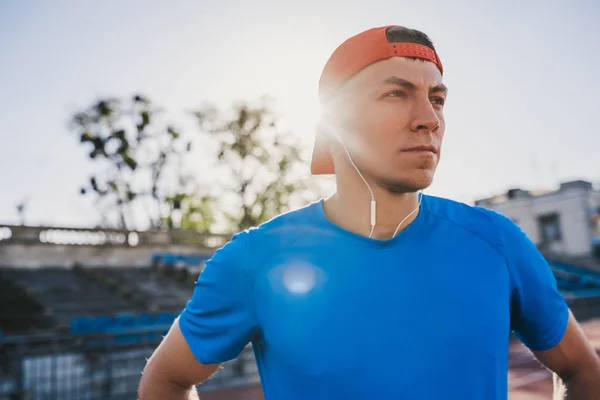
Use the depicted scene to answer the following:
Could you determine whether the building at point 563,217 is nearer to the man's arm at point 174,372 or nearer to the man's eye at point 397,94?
the man's eye at point 397,94

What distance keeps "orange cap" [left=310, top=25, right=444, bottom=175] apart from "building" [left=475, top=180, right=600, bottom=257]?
140 feet

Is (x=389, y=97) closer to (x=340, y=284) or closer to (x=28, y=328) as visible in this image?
(x=340, y=284)

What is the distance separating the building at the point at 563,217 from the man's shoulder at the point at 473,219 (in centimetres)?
4238

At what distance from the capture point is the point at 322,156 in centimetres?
185

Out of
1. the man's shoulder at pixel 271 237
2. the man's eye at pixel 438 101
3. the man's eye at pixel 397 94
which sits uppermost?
the man's eye at pixel 397 94

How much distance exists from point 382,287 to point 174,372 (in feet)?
2.34

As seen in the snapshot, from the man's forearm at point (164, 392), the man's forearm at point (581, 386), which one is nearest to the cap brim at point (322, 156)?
the man's forearm at point (164, 392)

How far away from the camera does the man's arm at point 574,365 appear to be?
1.54 meters

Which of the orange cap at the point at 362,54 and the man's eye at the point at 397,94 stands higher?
the orange cap at the point at 362,54

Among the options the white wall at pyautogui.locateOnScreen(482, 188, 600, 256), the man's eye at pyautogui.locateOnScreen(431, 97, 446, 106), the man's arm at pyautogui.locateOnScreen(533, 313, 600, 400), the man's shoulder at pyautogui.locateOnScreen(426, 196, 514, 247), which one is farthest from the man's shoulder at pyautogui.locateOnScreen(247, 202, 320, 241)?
the white wall at pyautogui.locateOnScreen(482, 188, 600, 256)

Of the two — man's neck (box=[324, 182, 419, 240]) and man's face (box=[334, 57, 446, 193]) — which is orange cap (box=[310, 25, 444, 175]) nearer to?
man's face (box=[334, 57, 446, 193])

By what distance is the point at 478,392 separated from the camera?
55.2 inches

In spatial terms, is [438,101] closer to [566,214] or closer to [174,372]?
[174,372]

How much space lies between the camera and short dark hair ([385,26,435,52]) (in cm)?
161
